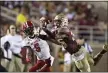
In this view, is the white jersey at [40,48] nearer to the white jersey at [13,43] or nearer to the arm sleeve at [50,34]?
the arm sleeve at [50,34]

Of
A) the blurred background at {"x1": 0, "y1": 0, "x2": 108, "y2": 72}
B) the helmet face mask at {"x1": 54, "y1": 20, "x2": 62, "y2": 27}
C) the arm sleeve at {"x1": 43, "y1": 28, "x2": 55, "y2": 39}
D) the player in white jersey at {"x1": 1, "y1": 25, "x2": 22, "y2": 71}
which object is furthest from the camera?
the blurred background at {"x1": 0, "y1": 0, "x2": 108, "y2": 72}

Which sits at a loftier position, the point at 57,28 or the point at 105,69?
the point at 57,28

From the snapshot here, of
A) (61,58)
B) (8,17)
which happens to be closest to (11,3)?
(8,17)

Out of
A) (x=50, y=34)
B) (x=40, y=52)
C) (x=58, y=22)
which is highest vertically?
(x=58, y=22)

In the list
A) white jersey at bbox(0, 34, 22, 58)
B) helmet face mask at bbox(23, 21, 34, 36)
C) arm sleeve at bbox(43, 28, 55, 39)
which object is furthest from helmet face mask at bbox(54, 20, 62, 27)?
white jersey at bbox(0, 34, 22, 58)

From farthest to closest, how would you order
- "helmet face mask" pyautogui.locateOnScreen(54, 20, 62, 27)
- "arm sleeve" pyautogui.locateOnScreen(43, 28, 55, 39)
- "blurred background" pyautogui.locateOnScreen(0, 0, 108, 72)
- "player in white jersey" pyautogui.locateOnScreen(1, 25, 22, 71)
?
"blurred background" pyautogui.locateOnScreen(0, 0, 108, 72) → "player in white jersey" pyautogui.locateOnScreen(1, 25, 22, 71) → "arm sleeve" pyautogui.locateOnScreen(43, 28, 55, 39) → "helmet face mask" pyautogui.locateOnScreen(54, 20, 62, 27)

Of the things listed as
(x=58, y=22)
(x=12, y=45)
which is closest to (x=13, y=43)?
(x=12, y=45)

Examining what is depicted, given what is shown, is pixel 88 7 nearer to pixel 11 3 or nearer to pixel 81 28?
pixel 81 28

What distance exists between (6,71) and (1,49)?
57 cm

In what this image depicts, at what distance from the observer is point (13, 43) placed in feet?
26.9

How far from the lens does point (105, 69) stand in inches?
309

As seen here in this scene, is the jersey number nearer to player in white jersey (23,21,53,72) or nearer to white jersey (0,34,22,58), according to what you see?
player in white jersey (23,21,53,72)

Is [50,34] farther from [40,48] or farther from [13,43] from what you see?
[13,43]

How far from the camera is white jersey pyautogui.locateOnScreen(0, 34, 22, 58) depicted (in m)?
8.01
